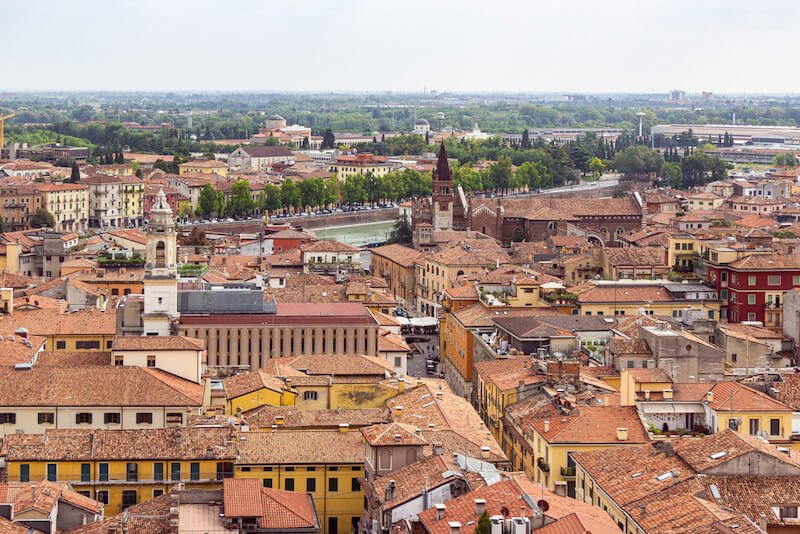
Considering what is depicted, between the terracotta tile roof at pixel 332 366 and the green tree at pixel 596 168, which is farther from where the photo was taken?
the green tree at pixel 596 168

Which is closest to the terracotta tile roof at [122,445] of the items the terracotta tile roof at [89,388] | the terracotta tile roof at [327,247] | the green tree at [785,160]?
the terracotta tile roof at [89,388]

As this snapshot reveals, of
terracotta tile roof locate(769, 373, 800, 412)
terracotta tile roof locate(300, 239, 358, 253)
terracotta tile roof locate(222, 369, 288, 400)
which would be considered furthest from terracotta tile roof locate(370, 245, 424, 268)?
terracotta tile roof locate(769, 373, 800, 412)

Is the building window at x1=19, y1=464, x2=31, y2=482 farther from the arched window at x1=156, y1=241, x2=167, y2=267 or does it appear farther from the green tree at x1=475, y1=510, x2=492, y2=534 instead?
the arched window at x1=156, y1=241, x2=167, y2=267

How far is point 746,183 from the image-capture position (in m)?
86.6

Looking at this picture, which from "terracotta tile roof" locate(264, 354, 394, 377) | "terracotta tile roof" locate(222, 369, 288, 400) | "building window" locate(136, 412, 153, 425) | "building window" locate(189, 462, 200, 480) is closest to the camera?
"building window" locate(189, 462, 200, 480)

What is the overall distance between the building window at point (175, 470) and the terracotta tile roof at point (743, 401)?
7827 mm

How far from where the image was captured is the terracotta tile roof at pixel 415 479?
18406 millimetres

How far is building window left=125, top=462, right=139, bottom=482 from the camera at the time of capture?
20.5 m

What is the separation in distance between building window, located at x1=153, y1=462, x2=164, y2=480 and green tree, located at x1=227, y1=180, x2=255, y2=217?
201ft

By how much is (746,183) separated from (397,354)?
185 feet

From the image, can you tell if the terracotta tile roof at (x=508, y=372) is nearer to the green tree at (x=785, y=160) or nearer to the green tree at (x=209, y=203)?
the green tree at (x=209, y=203)

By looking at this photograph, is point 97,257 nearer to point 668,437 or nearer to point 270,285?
point 270,285

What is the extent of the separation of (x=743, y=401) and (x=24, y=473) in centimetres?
1022

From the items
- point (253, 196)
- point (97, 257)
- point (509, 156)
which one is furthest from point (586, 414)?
point (509, 156)
